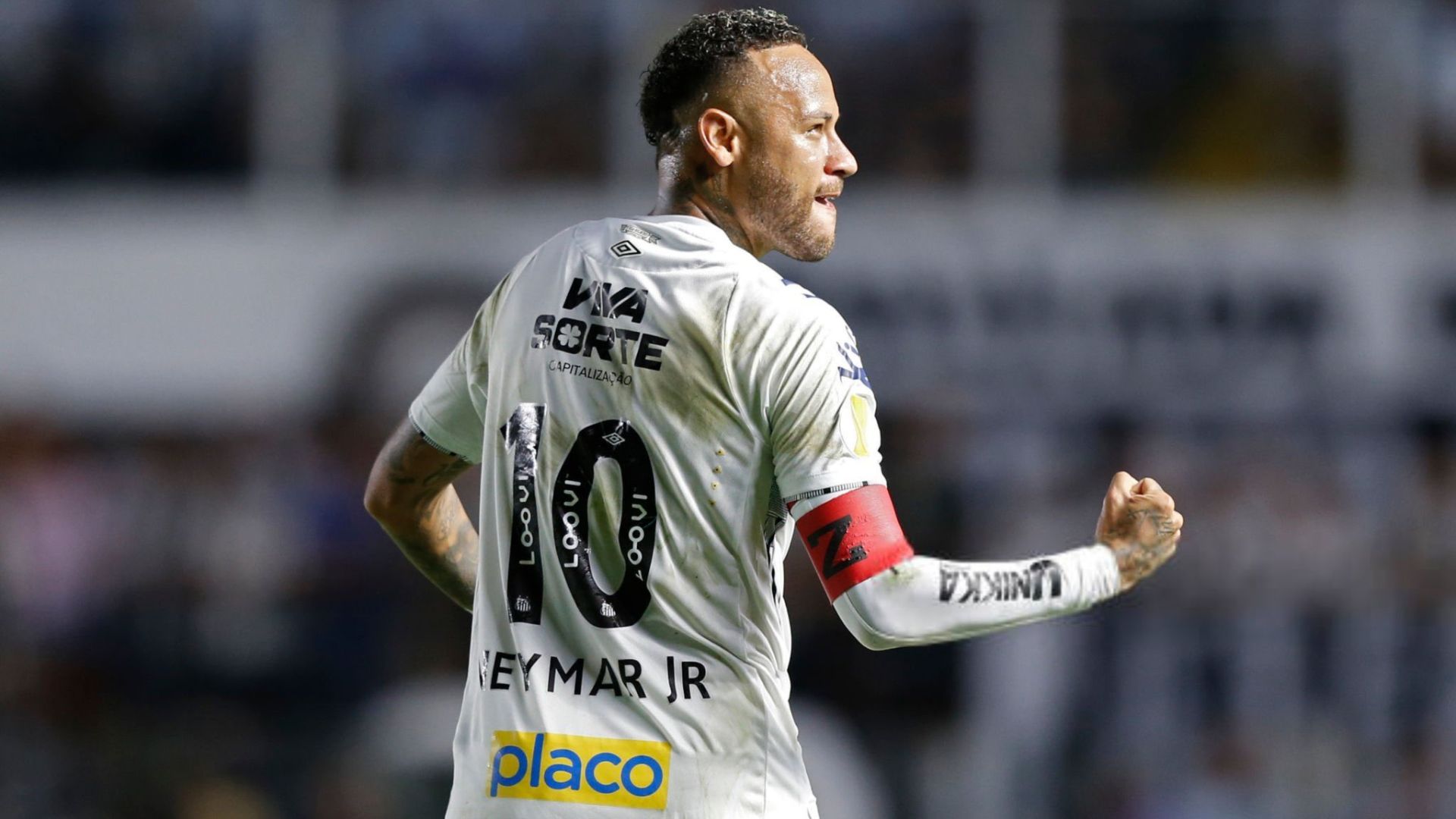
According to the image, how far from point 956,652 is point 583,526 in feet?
24.4

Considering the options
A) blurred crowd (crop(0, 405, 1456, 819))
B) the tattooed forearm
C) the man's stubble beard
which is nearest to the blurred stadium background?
blurred crowd (crop(0, 405, 1456, 819))

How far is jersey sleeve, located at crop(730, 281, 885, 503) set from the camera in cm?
344

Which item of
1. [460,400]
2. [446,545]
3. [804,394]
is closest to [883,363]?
[446,545]

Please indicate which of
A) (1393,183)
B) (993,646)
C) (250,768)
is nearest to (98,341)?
(250,768)

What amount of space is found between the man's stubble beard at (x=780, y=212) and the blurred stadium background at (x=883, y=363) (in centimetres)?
622

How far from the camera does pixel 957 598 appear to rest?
338cm

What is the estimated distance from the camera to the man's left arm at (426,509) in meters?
4.34

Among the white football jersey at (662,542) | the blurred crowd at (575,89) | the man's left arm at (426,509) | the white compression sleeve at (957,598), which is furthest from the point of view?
the blurred crowd at (575,89)

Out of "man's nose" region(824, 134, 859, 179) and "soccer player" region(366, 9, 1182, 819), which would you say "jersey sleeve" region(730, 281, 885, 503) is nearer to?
"soccer player" region(366, 9, 1182, 819)

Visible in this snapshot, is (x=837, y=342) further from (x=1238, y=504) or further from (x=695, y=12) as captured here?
(x=695, y=12)

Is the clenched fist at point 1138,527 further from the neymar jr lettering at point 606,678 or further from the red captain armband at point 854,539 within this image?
the neymar jr lettering at point 606,678

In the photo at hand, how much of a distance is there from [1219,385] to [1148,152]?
1.66m

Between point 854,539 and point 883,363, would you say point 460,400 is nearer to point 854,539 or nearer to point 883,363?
point 854,539

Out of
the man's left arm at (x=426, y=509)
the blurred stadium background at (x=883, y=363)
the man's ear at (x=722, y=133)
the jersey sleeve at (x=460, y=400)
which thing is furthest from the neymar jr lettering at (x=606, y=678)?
the blurred stadium background at (x=883, y=363)
